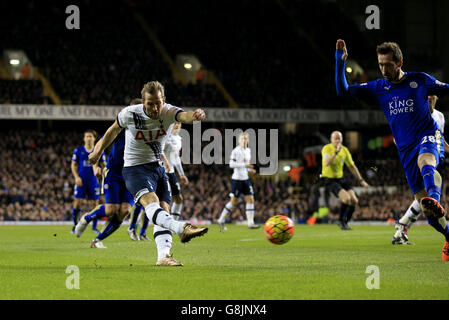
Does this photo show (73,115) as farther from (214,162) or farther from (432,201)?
(432,201)

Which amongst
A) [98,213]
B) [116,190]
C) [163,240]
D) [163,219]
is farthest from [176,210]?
[163,219]

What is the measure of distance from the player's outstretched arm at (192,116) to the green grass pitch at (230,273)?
1612 millimetres

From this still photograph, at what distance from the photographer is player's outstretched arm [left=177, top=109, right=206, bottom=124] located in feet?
22.4

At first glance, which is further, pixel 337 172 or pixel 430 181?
pixel 337 172

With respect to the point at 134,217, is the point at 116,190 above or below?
above

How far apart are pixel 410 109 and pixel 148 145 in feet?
10.4

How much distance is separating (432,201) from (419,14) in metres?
36.3

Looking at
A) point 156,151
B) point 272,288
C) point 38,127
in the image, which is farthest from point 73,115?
point 272,288

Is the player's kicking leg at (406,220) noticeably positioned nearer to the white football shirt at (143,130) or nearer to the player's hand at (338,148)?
the player's hand at (338,148)

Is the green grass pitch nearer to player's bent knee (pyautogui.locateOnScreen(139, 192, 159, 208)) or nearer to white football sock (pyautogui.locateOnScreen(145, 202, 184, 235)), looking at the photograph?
white football sock (pyautogui.locateOnScreen(145, 202, 184, 235))

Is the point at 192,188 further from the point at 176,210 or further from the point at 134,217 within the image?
the point at 134,217

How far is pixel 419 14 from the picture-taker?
40.7m

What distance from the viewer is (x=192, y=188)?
1225 inches
